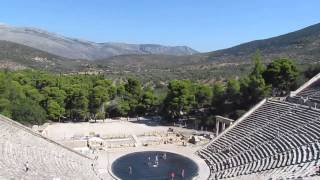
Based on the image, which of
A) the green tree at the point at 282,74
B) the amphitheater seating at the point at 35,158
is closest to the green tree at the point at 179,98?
the green tree at the point at 282,74

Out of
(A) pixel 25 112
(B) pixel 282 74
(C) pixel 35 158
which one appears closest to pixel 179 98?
(B) pixel 282 74

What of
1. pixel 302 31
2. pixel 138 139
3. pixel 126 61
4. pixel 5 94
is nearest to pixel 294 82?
pixel 138 139

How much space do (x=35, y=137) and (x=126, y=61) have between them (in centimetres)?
15361

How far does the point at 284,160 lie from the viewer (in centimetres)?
2766

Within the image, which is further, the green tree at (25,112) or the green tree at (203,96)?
the green tree at (203,96)

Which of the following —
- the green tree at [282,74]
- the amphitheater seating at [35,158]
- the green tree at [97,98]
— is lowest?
the amphitheater seating at [35,158]

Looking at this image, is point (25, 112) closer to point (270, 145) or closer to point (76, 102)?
point (76, 102)

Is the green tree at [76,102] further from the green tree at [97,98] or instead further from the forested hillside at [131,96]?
the green tree at [97,98]

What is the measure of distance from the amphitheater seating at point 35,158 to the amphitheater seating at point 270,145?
1023 centimetres

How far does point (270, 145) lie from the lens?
3178 centimetres

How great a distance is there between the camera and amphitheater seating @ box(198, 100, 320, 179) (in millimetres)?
26562

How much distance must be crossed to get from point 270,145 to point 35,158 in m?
17.3

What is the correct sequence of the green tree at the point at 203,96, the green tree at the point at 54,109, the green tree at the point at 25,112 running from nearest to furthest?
the green tree at the point at 25,112
the green tree at the point at 54,109
the green tree at the point at 203,96

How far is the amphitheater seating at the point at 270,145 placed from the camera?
87.1 feet
